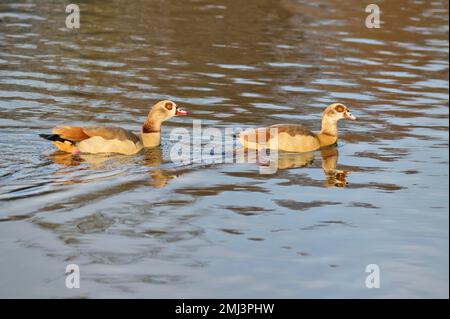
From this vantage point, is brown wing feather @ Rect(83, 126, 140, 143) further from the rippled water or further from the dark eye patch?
the dark eye patch

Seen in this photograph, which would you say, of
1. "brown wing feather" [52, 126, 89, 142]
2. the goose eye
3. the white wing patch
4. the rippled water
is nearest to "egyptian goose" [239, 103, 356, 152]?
the rippled water

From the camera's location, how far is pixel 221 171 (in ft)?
42.6

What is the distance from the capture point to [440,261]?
9.81m

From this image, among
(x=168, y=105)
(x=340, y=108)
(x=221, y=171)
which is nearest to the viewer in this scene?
(x=221, y=171)

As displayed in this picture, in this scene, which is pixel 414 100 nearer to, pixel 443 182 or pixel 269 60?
pixel 269 60

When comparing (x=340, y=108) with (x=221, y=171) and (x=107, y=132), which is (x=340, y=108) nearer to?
(x=221, y=171)

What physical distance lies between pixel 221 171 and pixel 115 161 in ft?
4.70

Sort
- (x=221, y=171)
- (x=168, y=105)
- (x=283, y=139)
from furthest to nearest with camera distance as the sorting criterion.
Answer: (x=168, y=105) → (x=283, y=139) → (x=221, y=171)

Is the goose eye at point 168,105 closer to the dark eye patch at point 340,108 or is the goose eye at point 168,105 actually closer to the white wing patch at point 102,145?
the white wing patch at point 102,145

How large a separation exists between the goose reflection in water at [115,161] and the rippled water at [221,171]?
39 millimetres

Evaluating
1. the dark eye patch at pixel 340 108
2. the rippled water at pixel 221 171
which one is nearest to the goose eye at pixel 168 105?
the rippled water at pixel 221 171

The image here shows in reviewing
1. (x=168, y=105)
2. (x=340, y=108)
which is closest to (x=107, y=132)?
(x=168, y=105)

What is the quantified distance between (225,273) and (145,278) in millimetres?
751

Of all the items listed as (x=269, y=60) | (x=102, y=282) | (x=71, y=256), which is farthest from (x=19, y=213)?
(x=269, y=60)
